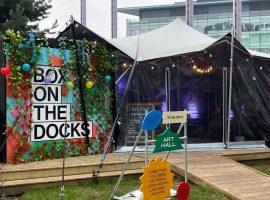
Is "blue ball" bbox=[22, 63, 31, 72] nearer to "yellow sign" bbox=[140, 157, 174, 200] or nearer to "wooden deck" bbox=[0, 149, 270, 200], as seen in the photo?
"wooden deck" bbox=[0, 149, 270, 200]

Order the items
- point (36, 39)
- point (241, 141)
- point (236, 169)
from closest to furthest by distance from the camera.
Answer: point (236, 169)
point (36, 39)
point (241, 141)

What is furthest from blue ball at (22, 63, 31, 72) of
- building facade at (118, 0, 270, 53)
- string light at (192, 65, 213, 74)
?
building facade at (118, 0, 270, 53)

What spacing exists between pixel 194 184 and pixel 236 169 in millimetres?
943

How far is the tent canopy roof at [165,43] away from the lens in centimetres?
855

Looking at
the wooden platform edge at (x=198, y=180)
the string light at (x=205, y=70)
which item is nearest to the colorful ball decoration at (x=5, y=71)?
the wooden platform edge at (x=198, y=180)

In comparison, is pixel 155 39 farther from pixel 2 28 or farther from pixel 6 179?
pixel 2 28

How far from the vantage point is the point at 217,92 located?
31.0 ft

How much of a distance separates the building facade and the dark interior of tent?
43.5 m

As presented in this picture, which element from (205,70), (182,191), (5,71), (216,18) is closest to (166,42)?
(205,70)

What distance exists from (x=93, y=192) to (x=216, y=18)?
57.6 meters

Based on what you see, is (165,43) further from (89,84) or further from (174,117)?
(174,117)

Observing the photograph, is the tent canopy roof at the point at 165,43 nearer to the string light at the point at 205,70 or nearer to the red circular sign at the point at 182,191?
the string light at the point at 205,70

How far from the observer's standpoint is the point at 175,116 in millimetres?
5148

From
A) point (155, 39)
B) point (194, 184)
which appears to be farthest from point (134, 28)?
point (194, 184)
